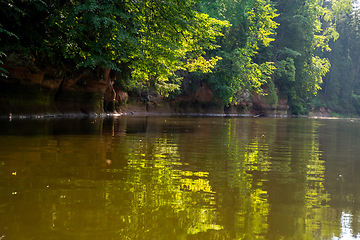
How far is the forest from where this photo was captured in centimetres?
1395

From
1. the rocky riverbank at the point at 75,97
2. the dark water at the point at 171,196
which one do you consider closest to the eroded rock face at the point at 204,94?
the rocky riverbank at the point at 75,97

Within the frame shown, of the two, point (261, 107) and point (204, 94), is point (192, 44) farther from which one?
point (261, 107)

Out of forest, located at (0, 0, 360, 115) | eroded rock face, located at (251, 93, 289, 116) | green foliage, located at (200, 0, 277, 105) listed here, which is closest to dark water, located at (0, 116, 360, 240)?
forest, located at (0, 0, 360, 115)

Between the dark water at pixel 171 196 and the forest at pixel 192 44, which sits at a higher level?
the forest at pixel 192 44

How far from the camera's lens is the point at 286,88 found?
163 ft

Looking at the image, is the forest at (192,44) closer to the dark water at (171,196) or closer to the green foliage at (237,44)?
the green foliage at (237,44)

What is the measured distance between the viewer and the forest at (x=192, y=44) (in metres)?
13.9

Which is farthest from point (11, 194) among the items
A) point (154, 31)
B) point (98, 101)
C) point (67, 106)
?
point (98, 101)

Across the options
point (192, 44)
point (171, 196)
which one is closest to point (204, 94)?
point (192, 44)

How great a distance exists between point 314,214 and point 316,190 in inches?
37.3

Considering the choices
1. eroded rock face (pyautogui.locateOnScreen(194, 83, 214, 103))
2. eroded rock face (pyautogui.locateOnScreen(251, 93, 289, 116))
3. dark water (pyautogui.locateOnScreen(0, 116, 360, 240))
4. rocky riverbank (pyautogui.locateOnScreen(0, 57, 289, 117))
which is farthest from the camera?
eroded rock face (pyautogui.locateOnScreen(251, 93, 289, 116))

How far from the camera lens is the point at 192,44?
1934cm

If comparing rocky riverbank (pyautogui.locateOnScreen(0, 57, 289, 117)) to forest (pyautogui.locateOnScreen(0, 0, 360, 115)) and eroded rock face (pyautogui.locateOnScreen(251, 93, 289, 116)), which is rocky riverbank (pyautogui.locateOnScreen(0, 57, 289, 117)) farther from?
eroded rock face (pyautogui.locateOnScreen(251, 93, 289, 116))

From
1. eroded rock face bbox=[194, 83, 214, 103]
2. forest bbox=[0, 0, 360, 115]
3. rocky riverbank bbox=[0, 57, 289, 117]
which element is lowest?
rocky riverbank bbox=[0, 57, 289, 117]
